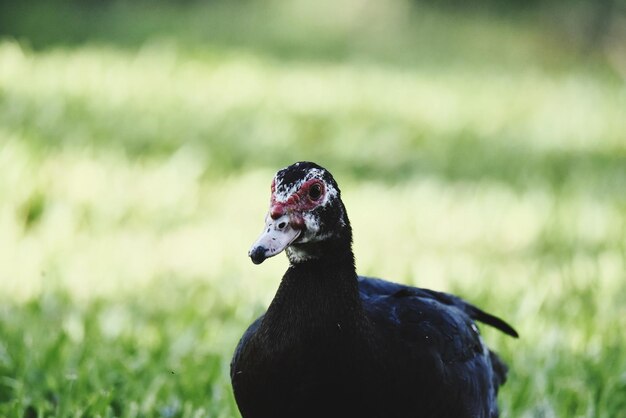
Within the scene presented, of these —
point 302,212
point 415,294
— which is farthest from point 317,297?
point 415,294

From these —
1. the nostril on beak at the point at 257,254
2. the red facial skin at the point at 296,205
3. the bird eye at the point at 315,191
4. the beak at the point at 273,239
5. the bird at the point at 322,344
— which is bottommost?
the bird at the point at 322,344

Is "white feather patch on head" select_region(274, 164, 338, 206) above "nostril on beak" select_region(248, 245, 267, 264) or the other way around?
above

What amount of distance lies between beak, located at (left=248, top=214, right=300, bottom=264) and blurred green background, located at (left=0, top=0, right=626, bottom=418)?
956 mm

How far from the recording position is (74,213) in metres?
4.54

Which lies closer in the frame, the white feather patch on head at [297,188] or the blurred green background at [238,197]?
the white feather patch on head at [297,188]

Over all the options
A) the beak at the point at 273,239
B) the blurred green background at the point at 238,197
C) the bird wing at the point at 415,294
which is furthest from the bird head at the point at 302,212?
the blurred green background at the point at 238,197

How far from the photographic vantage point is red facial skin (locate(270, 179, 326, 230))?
224 cm

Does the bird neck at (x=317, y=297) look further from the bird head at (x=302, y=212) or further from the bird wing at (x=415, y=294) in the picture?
the bird wing at (x=415, y=294)

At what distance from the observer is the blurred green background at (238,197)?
3.40 meters

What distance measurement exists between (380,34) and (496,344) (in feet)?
27.4

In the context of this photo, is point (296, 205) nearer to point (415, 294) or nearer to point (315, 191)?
point (315, 191)

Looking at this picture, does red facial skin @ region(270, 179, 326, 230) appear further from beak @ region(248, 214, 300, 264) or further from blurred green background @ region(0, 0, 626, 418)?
blurred green background @ region(0, 0, 626, 418)

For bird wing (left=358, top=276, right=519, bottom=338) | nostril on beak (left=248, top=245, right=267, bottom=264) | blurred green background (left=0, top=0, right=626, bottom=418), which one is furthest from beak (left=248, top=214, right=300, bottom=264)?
blurred green background (left=0, top=0, right=626, bottom=418)

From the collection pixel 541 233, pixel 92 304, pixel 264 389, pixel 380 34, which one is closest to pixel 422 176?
pixel 541 233
